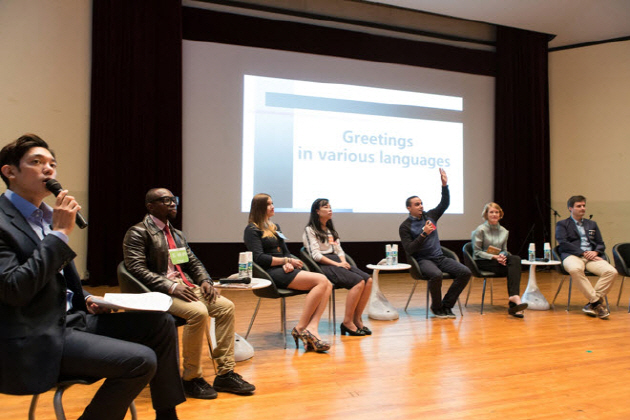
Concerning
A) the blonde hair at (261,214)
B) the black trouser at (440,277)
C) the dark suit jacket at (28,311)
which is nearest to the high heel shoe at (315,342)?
the blonde hair at (261,214)

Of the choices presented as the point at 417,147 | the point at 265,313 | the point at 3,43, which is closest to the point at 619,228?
the point at 417,147

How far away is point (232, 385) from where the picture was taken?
279 cm

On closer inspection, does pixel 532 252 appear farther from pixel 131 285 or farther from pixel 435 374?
pixel 131 285

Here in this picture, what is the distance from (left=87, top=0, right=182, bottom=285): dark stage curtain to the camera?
6.38 meters

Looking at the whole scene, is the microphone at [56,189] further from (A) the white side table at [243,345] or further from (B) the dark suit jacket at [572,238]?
(B) the dark suit jacket at [572,238]

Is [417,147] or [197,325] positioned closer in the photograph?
[197,325]

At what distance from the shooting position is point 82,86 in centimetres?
640

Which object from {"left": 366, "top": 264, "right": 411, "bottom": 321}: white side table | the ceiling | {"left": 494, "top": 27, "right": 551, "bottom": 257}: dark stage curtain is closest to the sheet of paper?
{"left": 366, "top": 264, "right": 411, "bottom": 321}: white side table

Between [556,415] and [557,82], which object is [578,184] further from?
[556,415]

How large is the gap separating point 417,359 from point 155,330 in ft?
6.82

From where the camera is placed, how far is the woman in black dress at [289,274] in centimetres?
374

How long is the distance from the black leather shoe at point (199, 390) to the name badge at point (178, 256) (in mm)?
695

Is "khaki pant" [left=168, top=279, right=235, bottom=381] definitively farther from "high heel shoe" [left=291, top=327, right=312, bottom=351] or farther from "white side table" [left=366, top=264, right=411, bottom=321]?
"white side table" [left=366, top=264, right=411, bottom=321]

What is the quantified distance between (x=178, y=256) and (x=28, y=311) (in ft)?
4.71
